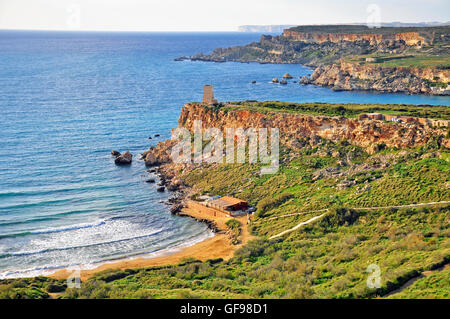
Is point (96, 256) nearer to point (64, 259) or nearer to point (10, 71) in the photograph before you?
point (64, 259)

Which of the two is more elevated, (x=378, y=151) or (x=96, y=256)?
(x=378, y=151)

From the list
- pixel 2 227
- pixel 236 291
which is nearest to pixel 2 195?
pixel 2 227

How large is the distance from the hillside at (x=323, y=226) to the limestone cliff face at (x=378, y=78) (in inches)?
2156

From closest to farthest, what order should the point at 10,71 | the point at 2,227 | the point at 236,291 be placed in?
1. the point at 236,291
2. the point at 2,227
3. the point at 10,71

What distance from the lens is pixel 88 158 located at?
5778 cm

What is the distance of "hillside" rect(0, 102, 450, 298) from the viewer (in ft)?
76.6

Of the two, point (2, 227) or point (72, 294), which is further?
point (2, 227)

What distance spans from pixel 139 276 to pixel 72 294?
4.70 meters

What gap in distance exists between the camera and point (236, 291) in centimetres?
2366

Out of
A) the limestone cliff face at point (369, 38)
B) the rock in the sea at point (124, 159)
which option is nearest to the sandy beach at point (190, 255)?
the rock in the sea at point (124, 159)

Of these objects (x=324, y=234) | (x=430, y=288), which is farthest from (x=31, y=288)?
(x=430, y=288)

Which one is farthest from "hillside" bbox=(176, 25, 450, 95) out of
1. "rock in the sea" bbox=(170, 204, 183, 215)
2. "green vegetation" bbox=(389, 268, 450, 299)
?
"green vegetation" bbox=(389, 268, 450, 299)

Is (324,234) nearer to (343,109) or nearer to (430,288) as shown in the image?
(430,288)

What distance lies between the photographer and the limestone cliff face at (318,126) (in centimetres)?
4309
